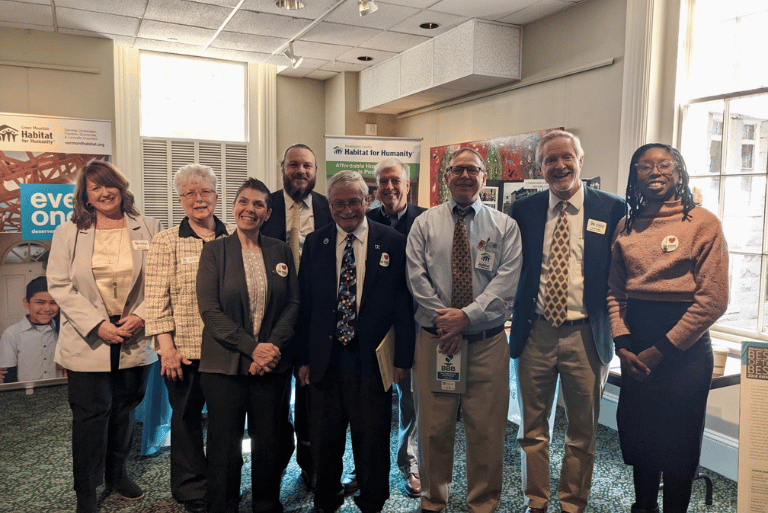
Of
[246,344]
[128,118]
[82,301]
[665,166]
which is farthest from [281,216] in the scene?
[128,118]

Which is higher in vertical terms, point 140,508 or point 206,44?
point 206,44

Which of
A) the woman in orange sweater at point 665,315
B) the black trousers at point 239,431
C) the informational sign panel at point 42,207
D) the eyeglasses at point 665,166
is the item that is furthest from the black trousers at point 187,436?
the informational sign panel at point 42,207

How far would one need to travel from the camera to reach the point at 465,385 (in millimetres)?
2453

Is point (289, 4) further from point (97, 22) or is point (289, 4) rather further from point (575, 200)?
point (575, 200)

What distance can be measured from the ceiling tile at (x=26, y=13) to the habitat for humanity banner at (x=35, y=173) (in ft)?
2.97

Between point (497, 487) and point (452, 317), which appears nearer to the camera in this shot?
point (452, 317)

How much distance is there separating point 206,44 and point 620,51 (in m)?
4.12

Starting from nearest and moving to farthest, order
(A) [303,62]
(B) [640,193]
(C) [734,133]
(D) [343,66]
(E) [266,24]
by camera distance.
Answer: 1. (B) [640,193]
2. (C) [734,133]
3. (E) [266,24]
4. (A) [303,62]
5. (D) [343,66]

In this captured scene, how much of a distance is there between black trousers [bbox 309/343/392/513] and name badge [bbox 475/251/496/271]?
2.10ft

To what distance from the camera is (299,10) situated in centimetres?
485

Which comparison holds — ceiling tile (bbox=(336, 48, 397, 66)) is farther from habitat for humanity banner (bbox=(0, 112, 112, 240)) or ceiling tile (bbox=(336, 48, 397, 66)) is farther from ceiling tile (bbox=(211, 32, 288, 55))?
habitat for humanity banner (bbox=(0, 112, 112, 240))

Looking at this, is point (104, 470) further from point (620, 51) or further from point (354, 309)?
point (620, 51)

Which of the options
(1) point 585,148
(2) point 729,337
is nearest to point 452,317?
(2) point 729,337

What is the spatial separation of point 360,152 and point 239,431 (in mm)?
4015
